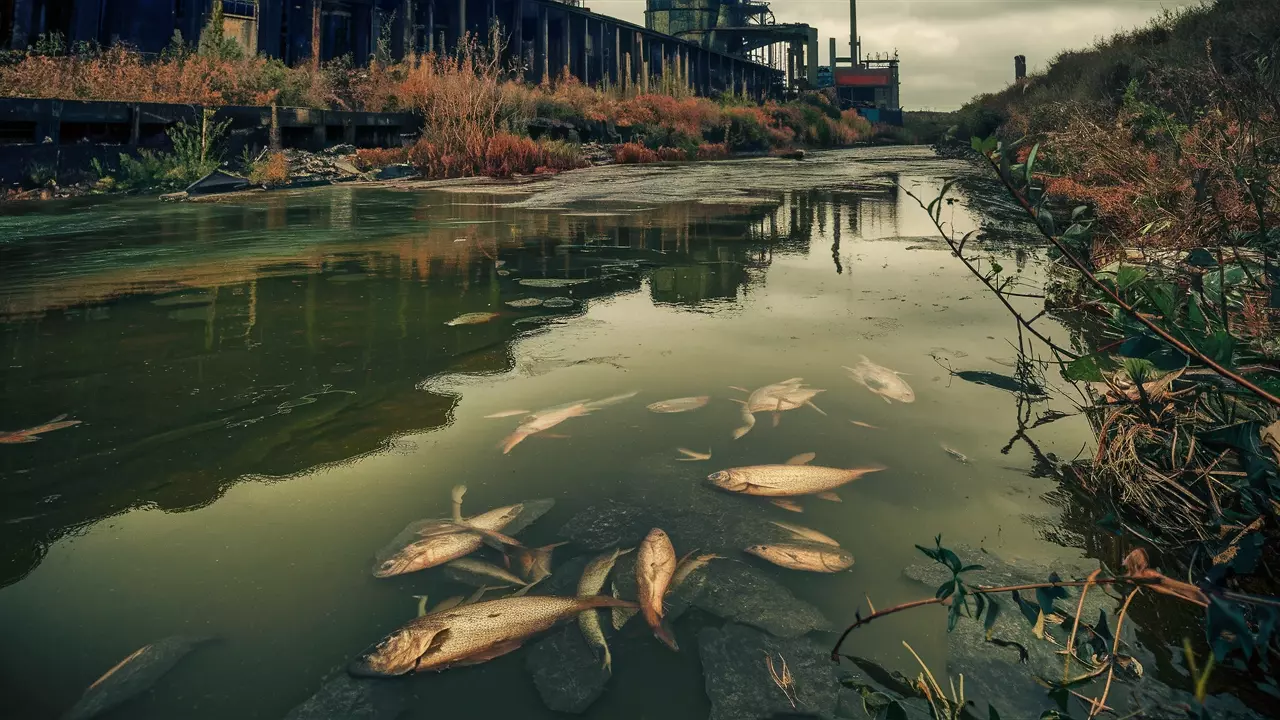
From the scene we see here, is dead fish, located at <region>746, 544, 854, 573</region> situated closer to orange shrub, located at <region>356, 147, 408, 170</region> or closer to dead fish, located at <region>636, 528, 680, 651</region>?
dead fish, located at <region>636, 528, 680, 651</region>

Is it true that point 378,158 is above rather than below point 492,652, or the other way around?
above

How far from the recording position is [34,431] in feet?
7.33

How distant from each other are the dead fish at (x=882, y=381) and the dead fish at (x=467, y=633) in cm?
138

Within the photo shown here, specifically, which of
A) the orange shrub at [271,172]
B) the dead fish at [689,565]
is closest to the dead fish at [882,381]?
the dead fish at [689,565]

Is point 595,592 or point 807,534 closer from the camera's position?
point 595,592

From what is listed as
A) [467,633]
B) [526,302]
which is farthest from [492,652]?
[526,302]

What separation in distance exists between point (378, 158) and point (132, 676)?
12595mm

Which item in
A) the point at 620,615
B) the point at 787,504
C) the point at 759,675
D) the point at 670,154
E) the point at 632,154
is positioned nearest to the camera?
the point at 759,675

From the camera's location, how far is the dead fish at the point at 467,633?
130 cm

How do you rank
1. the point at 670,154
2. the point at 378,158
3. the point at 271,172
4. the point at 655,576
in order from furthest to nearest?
1. the point at 670,154
2. the point at 378,158
3. the point at 271,172
4. the point at 655,576

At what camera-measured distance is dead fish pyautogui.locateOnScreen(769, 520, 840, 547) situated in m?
1.69

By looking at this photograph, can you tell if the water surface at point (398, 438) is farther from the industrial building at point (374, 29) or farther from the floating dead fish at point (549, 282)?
the industrial building at point (374, 29)

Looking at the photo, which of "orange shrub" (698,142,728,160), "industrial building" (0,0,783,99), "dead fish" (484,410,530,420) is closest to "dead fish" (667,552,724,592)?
"dead fish" (484,410,530,420)

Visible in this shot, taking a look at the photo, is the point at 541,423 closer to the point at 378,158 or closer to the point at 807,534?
the point at 807,534
